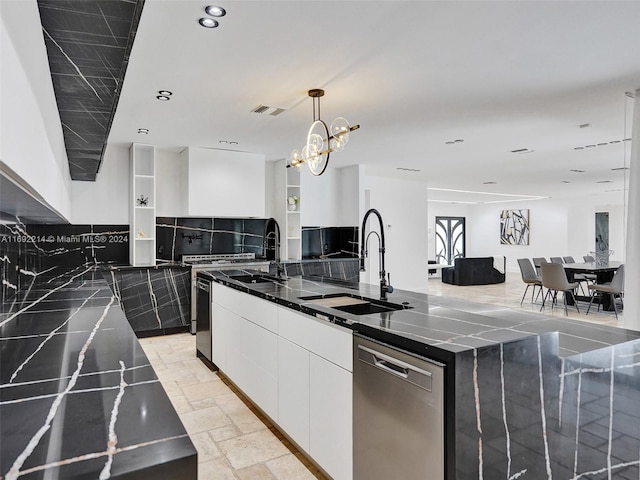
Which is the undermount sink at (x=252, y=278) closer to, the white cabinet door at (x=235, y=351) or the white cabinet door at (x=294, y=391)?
the white cabinet door at (x=235, y=351)

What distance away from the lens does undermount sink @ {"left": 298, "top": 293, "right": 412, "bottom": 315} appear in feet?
8.45

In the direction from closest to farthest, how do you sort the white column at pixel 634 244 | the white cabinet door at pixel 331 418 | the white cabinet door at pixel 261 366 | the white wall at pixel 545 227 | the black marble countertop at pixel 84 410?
the black marble countertop at pixel 84 410 < the white cabinet door at pixel 331 418 < the white cabinet door at pixel 261 366 < the white column at pixel 634 244 < the white wall at pixel 545 227

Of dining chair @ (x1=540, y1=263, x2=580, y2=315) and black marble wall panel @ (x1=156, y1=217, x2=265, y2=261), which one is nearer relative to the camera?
black marble wall panel @ (x1=156, y1=217, x2=265, y2=261)

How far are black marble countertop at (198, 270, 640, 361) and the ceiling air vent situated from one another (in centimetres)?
208

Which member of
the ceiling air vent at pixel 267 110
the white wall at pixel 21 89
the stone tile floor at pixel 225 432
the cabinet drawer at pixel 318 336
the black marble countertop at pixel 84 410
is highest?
the ceiling air vent at pixel 267 110

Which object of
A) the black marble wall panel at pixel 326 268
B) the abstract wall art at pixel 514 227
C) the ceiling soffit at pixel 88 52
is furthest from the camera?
the abstract wall art at pixel 514 227

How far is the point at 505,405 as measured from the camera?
1.56m

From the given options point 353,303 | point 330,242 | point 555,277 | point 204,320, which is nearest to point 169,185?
point 204,320

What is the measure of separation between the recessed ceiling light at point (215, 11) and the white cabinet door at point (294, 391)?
1.94m

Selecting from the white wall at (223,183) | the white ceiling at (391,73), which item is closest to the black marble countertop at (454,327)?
the white ceiling at (391,73)

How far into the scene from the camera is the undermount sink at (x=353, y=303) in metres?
2.58

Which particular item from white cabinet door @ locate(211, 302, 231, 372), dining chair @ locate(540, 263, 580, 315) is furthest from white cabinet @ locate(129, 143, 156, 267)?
dining chair @ locate(540, 263, 580, 315)

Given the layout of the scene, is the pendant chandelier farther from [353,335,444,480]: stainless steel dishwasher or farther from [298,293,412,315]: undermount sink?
[353,335,444,480]: stainless steel dishwasher

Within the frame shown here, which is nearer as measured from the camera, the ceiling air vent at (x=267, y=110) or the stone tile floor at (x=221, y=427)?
the stone tile floor at (x=221, y=427)
